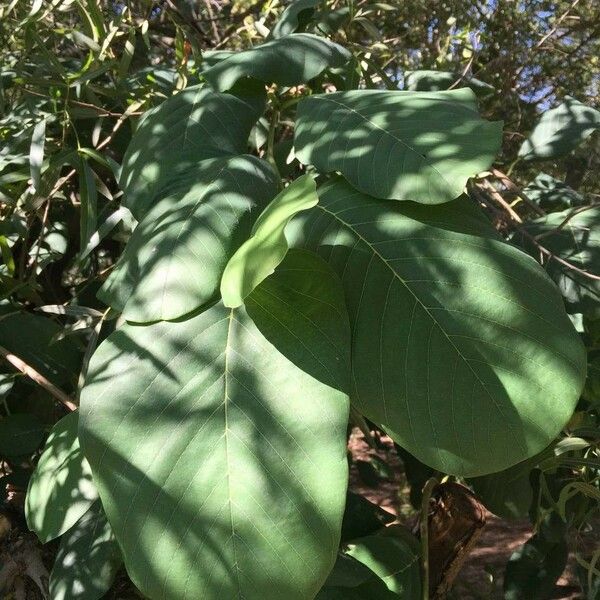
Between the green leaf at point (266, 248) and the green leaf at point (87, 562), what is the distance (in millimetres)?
562

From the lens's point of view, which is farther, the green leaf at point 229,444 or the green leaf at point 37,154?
the green leaf at point 37,154

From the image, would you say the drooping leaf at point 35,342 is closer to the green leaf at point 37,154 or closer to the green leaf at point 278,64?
the green leaf at point 37,154

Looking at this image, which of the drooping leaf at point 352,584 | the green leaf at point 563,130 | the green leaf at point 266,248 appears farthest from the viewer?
the green leaf at point 563,130

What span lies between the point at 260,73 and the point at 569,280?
22.3 inches

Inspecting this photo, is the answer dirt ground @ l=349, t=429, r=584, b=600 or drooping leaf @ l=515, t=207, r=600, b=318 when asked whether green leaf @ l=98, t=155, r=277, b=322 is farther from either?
dirt ground @ l=349, t=429, r=584, b=600

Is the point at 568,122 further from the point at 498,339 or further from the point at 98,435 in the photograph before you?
the point at 98,435

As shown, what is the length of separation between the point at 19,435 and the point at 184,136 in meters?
0.60

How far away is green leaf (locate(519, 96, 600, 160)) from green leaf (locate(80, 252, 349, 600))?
93 cm

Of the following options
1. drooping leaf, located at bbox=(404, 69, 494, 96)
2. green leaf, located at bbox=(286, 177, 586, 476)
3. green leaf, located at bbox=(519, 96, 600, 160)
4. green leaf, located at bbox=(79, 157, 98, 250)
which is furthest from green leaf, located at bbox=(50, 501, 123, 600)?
green leaf, located at bbox=(519, 96, 600, 160)

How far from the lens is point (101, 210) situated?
1380 mm

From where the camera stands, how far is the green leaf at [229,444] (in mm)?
604

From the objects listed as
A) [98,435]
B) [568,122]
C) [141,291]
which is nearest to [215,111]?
[141,291]

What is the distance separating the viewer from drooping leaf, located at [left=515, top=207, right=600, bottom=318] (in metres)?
1.13

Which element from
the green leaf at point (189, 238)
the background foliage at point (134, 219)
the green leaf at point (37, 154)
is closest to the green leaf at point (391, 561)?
the background foliage at point (134, 219)
